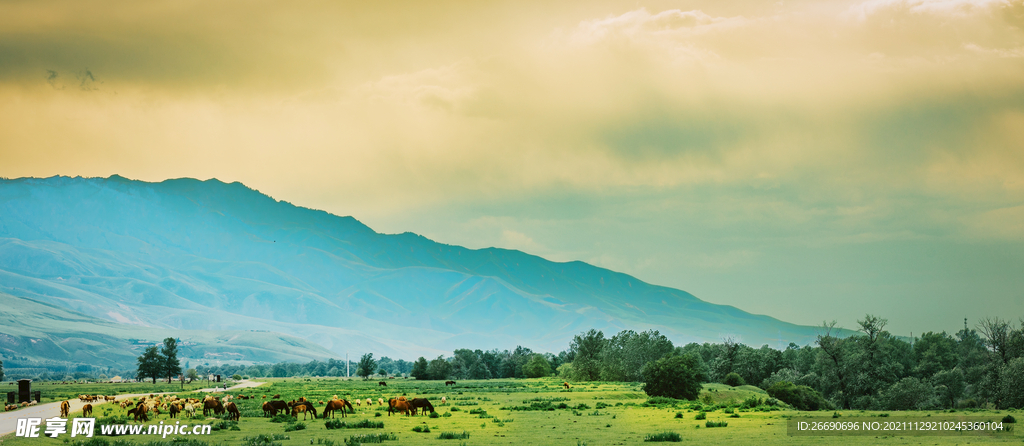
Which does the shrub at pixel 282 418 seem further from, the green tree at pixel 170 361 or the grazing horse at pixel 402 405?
the green tree at pixel 170 361

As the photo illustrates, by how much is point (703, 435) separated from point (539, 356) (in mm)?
162707

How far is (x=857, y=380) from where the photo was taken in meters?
104

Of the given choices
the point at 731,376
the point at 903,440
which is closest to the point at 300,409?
the point at 903,440

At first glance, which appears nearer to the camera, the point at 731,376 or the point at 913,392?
the point at 913,392

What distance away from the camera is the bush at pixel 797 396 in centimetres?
9294

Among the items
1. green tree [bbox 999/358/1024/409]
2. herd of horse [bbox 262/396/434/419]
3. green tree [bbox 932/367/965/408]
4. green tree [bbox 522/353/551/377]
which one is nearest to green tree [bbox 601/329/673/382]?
green tree [bbox 522/353/551/377]

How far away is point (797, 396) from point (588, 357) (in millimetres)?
62788

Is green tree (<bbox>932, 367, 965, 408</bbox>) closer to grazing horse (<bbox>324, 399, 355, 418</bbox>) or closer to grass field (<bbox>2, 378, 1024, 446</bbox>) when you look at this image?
grass field (<bbox>2, 378, 1024, 446</bbox>)

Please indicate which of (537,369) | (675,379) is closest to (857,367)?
(675,379)

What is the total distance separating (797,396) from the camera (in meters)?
93.4

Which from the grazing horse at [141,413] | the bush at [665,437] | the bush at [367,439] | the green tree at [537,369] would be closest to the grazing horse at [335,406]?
the grazing horse at [141,413]

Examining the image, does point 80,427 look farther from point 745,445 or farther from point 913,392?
point 913,392

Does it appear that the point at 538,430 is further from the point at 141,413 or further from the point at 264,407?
the point at 141,413

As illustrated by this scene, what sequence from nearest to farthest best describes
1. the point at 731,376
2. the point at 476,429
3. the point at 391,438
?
1. the point at 391,438
2. the point at 476,429
3. the point at 731,376
